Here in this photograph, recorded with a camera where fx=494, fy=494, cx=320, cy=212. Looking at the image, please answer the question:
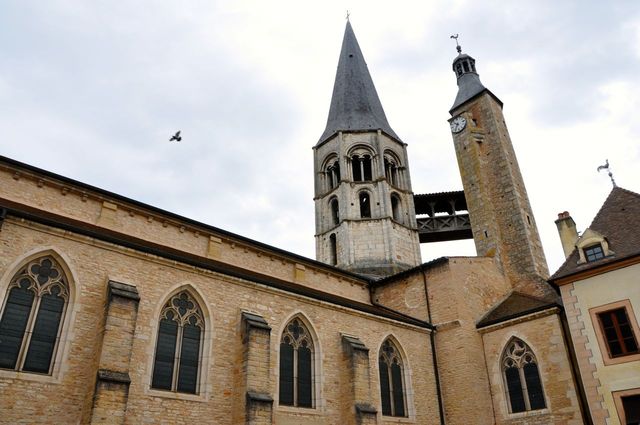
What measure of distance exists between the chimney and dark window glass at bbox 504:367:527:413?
6.34 m

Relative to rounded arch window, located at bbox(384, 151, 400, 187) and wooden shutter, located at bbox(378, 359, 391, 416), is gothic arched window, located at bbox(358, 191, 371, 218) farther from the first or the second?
wooden shutter, located at bbox(378, 359, 391, 416)

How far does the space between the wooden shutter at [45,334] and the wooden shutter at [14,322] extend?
0.21 m

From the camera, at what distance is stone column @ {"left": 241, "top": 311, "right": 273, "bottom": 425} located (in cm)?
1141

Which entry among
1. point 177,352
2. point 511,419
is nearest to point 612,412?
point 511,419

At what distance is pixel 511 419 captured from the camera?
50.9 feet

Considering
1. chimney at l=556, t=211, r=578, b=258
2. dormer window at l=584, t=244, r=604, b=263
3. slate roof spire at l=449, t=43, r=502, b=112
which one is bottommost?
dormer window at l=584, t=244, r=604, b=263

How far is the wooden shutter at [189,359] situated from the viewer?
11.6 metres

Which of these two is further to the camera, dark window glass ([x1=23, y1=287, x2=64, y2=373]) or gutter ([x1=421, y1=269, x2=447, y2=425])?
gutter ([x1=421, y1=269, x2=447, y2=425])

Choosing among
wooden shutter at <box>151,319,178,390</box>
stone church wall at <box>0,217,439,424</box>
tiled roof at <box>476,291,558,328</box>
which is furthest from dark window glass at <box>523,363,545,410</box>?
wooden shutter at <box>151,319,178,390</box>

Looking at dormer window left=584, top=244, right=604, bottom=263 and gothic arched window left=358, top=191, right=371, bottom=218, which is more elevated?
gothic arched window left=358, top=191, right=371, bottom=218

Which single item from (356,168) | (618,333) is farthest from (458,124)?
(618,333)

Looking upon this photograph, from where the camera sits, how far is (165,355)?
38.0 ft

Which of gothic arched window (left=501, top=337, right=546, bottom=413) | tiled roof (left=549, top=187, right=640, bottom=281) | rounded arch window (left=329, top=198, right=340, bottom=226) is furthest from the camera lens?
rounded arch window (left=329, top=198, right=340, bottom=226)

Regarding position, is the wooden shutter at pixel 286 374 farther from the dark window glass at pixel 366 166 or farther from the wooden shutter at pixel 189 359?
the dark window glass at pixel 366 166
